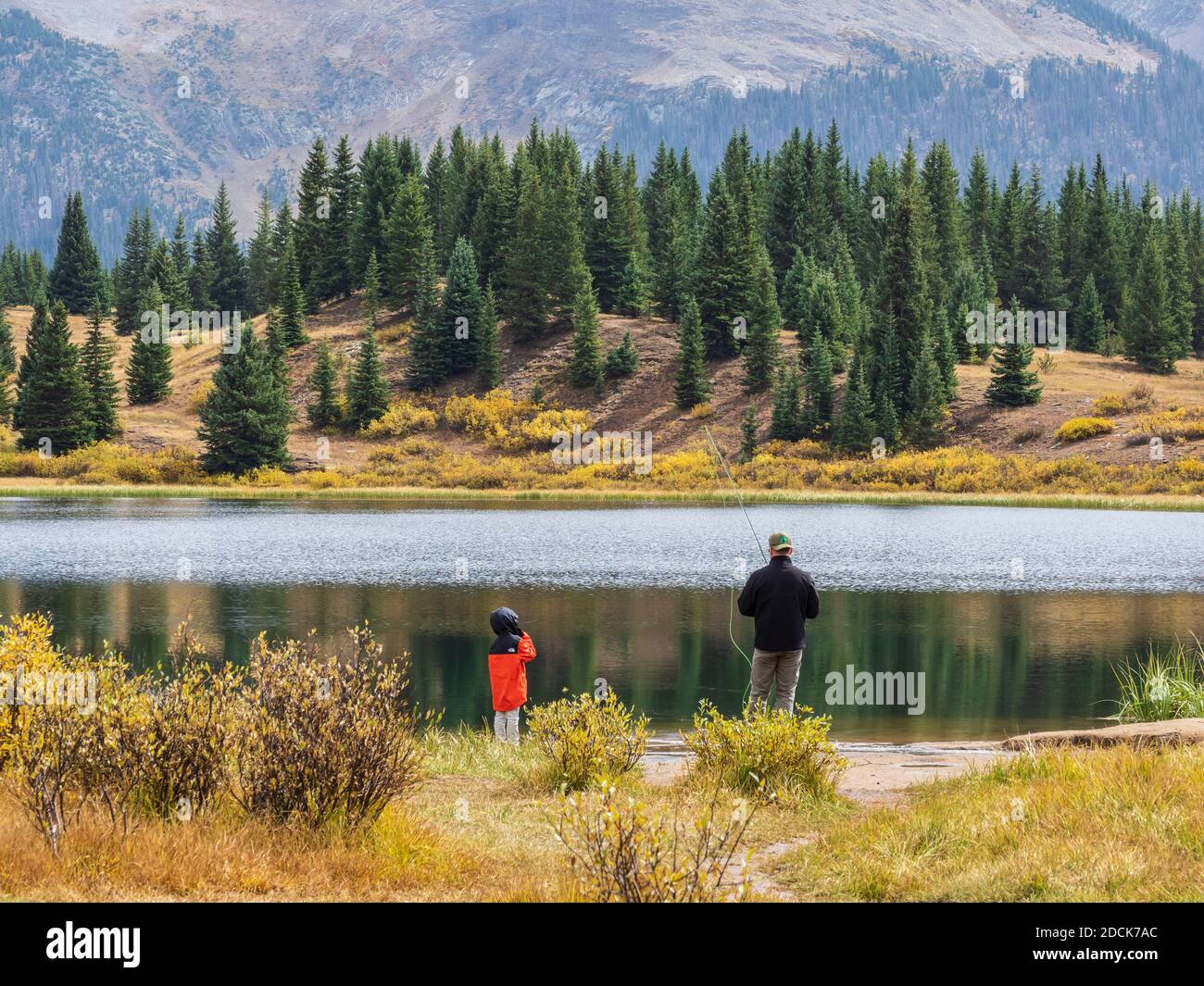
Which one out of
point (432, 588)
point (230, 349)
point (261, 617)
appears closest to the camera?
point (261, 617)

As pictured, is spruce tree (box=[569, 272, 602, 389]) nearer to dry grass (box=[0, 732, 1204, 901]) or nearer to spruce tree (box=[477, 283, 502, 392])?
spruce tree (box=[477, 283, 502, 392])

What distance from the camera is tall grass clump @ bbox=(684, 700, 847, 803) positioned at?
12578 millimetres

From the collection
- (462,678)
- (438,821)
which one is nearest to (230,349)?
(462,678)

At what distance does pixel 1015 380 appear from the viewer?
8600 centimetres

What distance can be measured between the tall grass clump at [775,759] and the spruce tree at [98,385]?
7944 centimetres

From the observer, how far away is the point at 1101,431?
263ft

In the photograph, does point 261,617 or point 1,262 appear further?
point 1,262

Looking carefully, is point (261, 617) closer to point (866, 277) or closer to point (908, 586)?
point (908, 586)

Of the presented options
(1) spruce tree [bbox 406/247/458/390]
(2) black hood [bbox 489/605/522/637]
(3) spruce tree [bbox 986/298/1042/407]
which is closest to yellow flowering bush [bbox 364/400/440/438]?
(1) spruce tree [bbox 406/247/458/390]

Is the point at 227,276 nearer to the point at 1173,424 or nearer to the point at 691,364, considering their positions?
the point at 691,364

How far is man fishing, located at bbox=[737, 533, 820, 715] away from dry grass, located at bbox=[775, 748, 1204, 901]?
319 cm

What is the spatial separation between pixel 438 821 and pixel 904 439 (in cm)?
7659

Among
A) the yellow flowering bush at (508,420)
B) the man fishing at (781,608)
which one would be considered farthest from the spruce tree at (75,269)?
the man fishing at (781,608)
